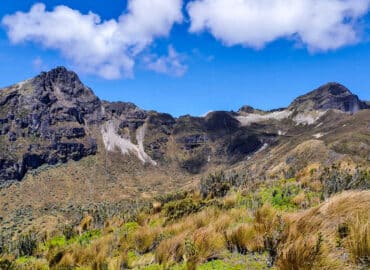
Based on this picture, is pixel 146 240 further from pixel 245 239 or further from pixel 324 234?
pixel 324 234

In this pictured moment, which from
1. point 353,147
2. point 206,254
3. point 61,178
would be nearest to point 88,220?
point 206,254

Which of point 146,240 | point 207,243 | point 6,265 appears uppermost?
A: point 207,243

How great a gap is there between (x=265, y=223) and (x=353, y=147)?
5512 inches

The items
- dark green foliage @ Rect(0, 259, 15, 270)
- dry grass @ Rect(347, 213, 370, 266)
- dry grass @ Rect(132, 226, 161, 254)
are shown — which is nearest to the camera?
dry grass @ Rect(347, 213, 370, 266)

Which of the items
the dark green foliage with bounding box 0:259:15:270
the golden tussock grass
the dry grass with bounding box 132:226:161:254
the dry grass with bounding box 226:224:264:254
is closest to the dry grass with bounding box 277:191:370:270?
the dry grass with bounding box 226:224:264:254

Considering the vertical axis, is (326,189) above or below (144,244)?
above

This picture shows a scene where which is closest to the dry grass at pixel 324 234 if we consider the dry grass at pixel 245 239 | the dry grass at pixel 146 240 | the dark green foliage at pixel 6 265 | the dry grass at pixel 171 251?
the dry grass at pixel 245 239

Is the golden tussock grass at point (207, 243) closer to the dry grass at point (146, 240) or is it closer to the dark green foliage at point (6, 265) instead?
the dry grass at point (146, 240)

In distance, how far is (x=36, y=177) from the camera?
19988 cm

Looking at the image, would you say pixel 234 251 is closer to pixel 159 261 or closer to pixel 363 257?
pixel 159 261

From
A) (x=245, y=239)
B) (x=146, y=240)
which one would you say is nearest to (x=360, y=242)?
(x=245, y=239)

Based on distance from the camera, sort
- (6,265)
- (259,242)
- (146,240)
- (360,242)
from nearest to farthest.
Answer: (360,242)
(259,242)
(6,265)
(146,240)

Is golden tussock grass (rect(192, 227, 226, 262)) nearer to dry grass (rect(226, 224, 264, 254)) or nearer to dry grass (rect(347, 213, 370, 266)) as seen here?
dry grass (rect(226, 224, 264, 254))

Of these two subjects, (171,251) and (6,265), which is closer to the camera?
(171,251)
